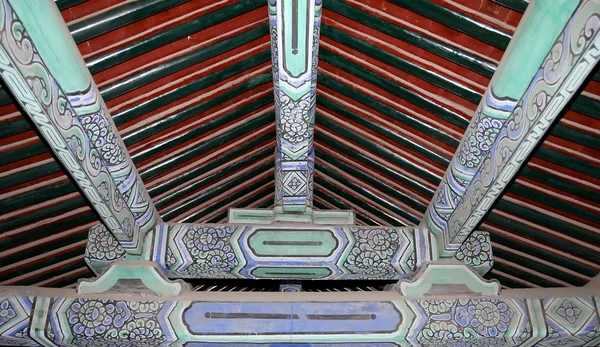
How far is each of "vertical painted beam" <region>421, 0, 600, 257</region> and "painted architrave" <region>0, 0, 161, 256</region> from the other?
2.44m

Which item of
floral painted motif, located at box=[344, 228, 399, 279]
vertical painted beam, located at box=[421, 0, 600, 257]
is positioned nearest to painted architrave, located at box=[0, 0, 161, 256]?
floral painted motif, located at box=[344, 228, 399, 279]

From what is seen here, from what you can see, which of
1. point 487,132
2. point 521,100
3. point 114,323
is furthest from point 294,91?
point 114,323

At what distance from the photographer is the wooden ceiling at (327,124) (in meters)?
3.70

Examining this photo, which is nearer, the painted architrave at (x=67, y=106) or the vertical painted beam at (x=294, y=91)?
the painted architrave at (x=67, y=106)

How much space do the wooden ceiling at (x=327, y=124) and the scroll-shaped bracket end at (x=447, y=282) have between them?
1.84ft

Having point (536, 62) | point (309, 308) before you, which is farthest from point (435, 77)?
point (309, 308)

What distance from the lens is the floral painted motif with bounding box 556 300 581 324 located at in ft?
15.4

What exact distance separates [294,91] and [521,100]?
142 cm

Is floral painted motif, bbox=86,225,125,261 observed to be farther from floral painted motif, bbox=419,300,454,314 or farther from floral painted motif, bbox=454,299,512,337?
floral painted motif, bbox=454,299,512,337

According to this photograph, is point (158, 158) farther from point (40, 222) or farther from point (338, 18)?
point (338, 18)

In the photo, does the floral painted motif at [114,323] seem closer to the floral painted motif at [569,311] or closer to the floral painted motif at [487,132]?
the floral painted motif at [487,132]

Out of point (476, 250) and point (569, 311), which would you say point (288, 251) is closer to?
point (476, 250)

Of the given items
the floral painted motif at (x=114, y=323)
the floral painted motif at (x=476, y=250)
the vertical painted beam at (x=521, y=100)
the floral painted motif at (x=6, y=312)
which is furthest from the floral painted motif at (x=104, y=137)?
the floral painted motif at (x=476, y=250)

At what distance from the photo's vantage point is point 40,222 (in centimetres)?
480
